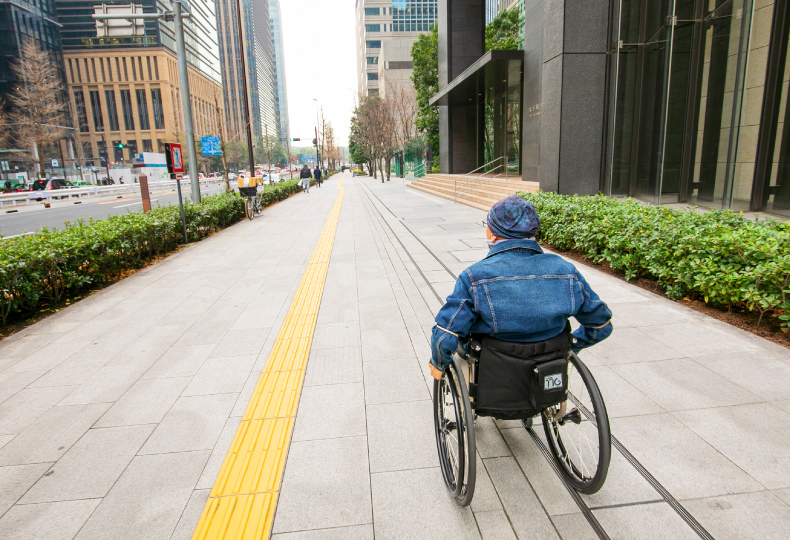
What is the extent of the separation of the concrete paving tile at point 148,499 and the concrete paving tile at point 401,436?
1.00 m

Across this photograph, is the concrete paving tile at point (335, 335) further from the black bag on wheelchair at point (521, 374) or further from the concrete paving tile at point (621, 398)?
the black bag on wheelchair at point (521, 374)

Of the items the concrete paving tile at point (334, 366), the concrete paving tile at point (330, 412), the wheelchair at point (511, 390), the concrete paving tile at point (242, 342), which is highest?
the wheelchair at point (511, 390)

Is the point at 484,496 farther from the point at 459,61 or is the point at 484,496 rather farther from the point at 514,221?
the point at 459,61

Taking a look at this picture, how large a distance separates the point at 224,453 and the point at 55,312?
4.40 metres

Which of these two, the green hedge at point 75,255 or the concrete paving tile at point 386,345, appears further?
the green hedge at point 75,255

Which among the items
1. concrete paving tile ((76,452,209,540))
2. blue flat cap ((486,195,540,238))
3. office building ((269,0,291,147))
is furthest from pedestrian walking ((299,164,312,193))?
office building ((269,0,291,147))

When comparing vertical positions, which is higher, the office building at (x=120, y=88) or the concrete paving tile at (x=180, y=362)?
the office building at (x=120, y=88)

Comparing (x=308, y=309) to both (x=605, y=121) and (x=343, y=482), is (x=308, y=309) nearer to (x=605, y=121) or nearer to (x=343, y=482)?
(x=343, y=482)

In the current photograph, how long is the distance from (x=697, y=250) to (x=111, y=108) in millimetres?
98912

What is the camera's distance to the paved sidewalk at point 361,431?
2.23 metres

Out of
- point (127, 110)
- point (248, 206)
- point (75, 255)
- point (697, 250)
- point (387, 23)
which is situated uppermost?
point (387, 23)

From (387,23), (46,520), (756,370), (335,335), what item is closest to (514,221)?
(46,520)

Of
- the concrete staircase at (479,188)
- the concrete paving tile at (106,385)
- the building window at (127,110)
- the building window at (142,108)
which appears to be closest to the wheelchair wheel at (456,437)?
the concrete paving tile at (106,385)

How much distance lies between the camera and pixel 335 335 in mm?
4656
